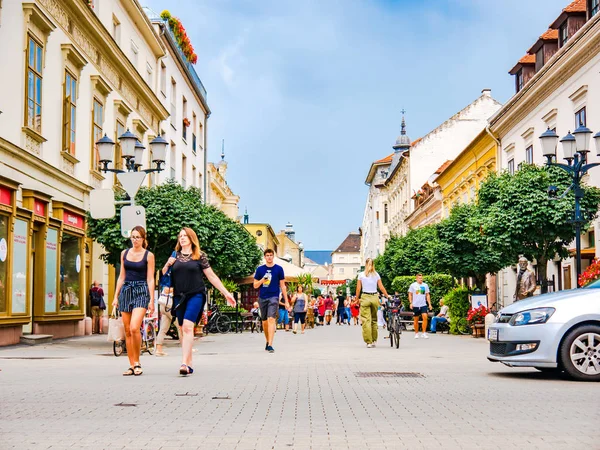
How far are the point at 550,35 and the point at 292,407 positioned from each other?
996 inches

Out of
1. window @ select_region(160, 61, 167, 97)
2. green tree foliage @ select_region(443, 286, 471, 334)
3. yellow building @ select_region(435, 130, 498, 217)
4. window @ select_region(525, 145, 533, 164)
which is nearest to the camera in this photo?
green tree foliage @ select_region(443, 286, 471, 334)

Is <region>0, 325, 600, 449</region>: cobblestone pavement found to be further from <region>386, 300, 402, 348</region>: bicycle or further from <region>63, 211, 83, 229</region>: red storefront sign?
<region>63, 211, 83, 229</region>: red storefront sign

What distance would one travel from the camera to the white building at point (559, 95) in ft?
83.4

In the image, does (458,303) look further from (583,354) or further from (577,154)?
(583,354)

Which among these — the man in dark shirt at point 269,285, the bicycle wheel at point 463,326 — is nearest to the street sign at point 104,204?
the man in dark shirt at point 269,285

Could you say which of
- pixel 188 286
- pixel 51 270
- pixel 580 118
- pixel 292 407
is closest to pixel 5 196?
pixel 51 270

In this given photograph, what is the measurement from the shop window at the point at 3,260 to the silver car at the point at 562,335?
446 inches

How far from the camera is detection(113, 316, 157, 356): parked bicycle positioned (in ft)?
52.1

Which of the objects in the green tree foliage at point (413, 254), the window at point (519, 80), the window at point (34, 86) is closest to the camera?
the window at point (34, 86)

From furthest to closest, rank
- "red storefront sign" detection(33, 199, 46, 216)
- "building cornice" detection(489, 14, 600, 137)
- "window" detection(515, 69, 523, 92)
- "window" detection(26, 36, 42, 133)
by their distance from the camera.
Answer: "window" detection(515, 69, 523, 92)
"building cornice" detection(489, 14, 600, 137)
"red storefront sign" detection(33, 199, 46, 216)
"window" detection(26, 36, 42, 133)

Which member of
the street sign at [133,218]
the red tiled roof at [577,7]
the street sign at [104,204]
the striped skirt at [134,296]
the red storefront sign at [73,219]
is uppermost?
Result: the red tiled roof at [577,7]

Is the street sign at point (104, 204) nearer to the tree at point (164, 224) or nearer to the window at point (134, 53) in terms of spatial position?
the tree at point (164, 224)

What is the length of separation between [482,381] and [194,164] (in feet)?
127

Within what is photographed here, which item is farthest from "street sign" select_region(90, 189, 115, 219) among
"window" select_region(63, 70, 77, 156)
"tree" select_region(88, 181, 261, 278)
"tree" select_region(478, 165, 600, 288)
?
"tree" select_region(478, 165, 600, 288)
